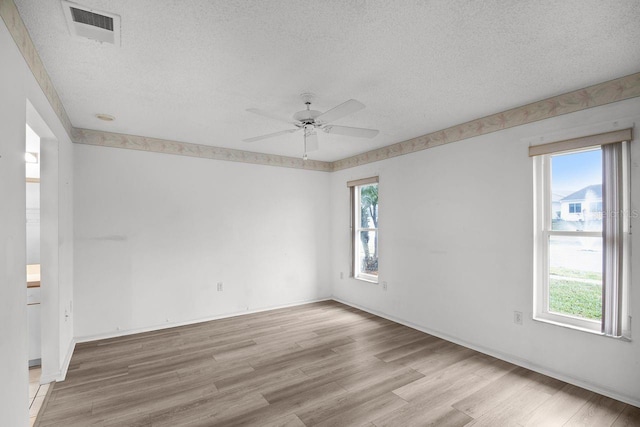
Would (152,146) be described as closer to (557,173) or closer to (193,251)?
(193,251)

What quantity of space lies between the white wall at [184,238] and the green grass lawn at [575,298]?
351cm

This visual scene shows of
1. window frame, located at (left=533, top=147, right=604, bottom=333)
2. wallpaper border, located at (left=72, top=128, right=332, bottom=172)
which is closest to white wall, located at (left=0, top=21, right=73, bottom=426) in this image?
wallpaper border, located at (left=72, top=128, right=332, bottom=172)

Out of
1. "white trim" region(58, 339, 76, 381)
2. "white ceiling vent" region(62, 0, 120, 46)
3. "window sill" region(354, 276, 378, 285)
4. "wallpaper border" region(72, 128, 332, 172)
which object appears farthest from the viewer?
"window sill" region(354, 276, 378, 285)

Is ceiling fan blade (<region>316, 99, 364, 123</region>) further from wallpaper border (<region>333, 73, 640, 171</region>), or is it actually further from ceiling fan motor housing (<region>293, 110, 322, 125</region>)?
wallpaper border (<region>333, 73, 640, 171</region>)

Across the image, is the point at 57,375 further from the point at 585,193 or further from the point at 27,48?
the point at 585,193

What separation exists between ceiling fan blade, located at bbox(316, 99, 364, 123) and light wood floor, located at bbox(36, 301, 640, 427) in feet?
7.40

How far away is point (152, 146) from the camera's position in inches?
162

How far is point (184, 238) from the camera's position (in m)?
4.32

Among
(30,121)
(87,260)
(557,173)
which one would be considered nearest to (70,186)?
(87,260)

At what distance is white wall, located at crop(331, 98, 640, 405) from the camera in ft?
8.36

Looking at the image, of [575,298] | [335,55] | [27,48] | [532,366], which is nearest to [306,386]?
[532,366]

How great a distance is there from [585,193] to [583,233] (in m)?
0.35

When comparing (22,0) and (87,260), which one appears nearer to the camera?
(22,0)

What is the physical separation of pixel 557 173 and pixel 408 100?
156cm
